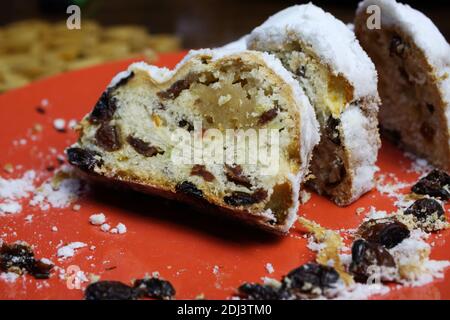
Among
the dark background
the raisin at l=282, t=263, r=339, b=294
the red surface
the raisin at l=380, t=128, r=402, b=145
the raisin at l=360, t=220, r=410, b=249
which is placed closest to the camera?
the raisin at l=282, t=263, r=339, b=294

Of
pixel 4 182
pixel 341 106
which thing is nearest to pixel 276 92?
pixel 341 106

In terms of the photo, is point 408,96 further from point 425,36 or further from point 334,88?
point 334,88

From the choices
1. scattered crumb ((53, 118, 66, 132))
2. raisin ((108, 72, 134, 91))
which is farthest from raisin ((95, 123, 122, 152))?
scattered crumb ((53, 118, 66, 132))

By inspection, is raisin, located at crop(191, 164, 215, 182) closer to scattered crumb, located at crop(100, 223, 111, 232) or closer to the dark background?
scattered crumb, located at crop(100, 223, 111, 232)

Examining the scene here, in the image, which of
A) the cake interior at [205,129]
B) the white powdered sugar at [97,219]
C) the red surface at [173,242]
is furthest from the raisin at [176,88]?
the white powdered sugar at [97,219]

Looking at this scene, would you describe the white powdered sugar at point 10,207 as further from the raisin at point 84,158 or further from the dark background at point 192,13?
the dark background at point 192,13
